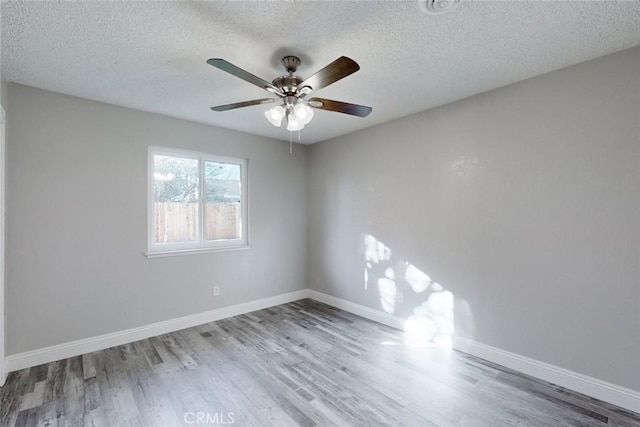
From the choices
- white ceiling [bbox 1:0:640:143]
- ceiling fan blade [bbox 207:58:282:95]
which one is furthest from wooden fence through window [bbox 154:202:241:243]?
ceiling fan blade [bbox 207:58:282:95]

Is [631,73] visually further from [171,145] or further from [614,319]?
[171,145]

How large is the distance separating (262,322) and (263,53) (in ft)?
9.67

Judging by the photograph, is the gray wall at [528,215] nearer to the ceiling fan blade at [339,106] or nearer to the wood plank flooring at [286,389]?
the wood plank flooring at [286,389]

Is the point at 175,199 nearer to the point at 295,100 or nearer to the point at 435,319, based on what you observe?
the point at 295,100

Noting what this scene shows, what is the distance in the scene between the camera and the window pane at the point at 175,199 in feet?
10.6

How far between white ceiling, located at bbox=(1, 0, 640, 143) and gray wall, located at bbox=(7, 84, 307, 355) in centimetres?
39

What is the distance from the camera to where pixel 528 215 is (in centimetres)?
239

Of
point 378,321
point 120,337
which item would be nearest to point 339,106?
point 378,321

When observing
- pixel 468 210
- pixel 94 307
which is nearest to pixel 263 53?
pixel 468 210

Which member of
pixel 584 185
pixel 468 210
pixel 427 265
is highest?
pixel 584 185

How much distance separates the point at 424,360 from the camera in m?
2.61

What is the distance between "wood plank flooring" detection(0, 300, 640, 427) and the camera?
1.86 m
